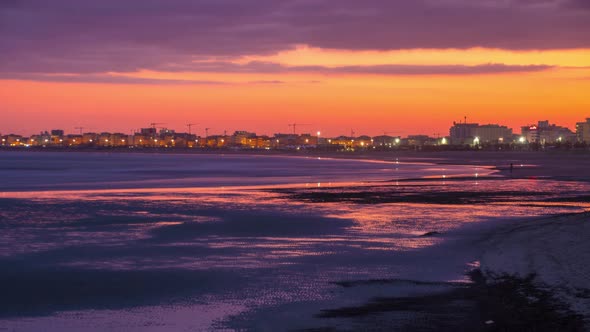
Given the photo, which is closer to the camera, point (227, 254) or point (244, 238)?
point (227, 254)

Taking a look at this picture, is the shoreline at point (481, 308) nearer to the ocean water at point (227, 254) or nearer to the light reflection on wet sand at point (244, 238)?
the ocean water at point (227, 254)

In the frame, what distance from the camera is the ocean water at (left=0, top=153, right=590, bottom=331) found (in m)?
11.7

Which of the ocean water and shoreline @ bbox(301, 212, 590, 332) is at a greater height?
shoreline @ bbox(301, 212, 590, 332)

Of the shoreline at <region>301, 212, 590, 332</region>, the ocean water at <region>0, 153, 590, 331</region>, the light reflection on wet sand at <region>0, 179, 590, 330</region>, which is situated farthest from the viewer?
the light reflection on wet sand at <region>0, 179, 590, 330</region>

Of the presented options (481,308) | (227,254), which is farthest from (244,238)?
(481,308)

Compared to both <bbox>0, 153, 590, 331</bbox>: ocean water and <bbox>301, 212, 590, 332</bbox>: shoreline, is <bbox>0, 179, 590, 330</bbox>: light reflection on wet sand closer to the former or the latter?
<bbox>0, 153, 590, 331</bbox>: ocean water

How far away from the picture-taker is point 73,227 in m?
23.0

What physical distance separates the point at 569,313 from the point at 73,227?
652 inches

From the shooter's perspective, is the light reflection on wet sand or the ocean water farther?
the light reflection on wet sand

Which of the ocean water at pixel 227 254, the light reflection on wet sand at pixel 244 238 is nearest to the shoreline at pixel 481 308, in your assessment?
the ocean water at pixel 227 254

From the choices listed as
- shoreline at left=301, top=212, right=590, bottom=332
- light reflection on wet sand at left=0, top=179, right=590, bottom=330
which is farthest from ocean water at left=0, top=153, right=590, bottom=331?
shoreline at left=301, top=212, right=590, bottom=332

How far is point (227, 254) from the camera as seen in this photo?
691 inches

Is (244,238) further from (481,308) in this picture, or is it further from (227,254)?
(481,308)

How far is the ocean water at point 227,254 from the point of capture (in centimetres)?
1173
